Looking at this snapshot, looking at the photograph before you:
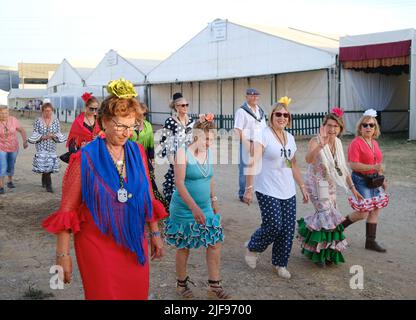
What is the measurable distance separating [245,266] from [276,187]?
104 centimetres

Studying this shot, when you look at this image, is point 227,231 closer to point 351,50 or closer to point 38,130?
point 38,130

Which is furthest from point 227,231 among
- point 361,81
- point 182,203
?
point 361,81

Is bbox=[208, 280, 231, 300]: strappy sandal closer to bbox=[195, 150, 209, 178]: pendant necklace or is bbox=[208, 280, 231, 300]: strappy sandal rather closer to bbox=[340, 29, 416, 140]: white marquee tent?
bbox=[195, 150, 209, 178]: pendant necklace

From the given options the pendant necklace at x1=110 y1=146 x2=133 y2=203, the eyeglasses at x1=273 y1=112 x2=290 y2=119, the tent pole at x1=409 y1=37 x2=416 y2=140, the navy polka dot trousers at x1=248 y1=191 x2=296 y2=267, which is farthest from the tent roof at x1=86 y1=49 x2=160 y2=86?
the pendant necklace at x1=110 y1=146 x2=133 y2=203

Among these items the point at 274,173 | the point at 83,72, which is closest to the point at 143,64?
the point at 83,72

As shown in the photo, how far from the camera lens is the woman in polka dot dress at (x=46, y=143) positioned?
30.6 feet

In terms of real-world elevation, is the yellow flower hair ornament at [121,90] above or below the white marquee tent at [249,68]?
below

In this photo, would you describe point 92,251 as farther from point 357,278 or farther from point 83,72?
point 83,72

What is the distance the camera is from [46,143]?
9430 mm

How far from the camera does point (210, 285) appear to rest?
4285 mm

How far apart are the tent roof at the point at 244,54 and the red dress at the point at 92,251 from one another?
1762cm

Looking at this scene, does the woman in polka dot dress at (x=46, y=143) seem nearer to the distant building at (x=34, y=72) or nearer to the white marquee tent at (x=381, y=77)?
the white marquee tent at (x=381, y=77)

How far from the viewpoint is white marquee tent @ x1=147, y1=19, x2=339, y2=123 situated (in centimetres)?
2008

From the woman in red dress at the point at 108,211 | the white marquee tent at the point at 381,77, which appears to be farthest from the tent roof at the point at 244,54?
the woman in red dress at the point at 108,211
